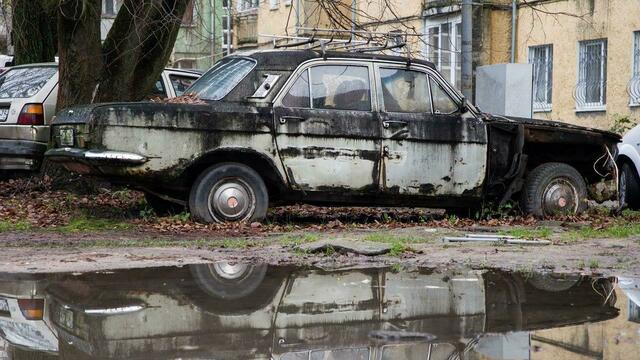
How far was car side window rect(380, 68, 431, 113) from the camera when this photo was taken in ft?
39.6

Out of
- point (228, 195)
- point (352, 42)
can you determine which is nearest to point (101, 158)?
point (228, 195)

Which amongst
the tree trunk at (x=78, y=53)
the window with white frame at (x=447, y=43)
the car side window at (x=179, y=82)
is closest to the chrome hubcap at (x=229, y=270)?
the tree trunk at (x=78, y=53)

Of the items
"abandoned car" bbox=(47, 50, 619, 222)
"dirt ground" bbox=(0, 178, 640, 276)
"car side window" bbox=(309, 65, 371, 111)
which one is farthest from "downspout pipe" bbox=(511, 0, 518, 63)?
"car side window" bbox=(309, 65, 371, 111)

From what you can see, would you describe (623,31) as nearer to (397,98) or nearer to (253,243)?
(397,98)

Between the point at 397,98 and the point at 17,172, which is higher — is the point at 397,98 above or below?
above

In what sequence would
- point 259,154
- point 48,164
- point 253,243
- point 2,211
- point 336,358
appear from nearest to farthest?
point 336,358 → point 253,243 → point 259,154 → point 2,211 → point 48,164

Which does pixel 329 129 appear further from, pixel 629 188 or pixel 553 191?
pixel 629 188

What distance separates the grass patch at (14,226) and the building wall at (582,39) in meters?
15.6

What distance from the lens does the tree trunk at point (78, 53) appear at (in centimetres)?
1370

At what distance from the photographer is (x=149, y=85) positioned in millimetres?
15086

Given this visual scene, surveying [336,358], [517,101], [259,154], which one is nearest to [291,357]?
[336,358]

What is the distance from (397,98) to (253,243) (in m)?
2.86

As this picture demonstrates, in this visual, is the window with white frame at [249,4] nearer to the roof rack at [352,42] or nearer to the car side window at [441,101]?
the roof rack at [352,42]

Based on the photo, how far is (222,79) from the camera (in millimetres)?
11891
